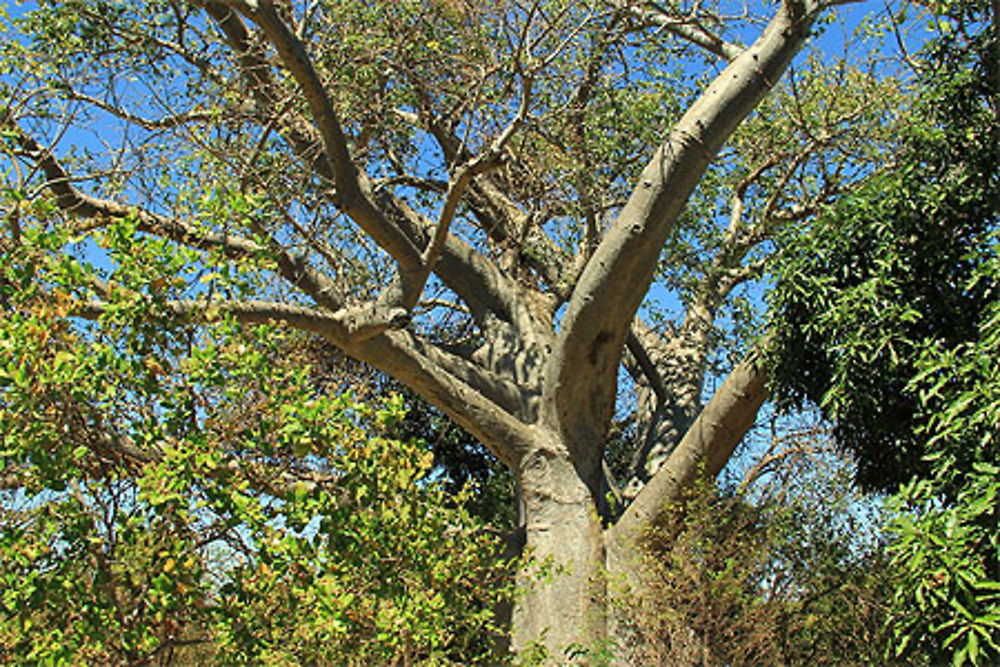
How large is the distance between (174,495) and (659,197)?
471cm

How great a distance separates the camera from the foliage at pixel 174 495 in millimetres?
3541

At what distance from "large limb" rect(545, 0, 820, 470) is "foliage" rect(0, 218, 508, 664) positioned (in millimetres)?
3276

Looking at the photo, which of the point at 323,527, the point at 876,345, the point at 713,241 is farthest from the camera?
the point at 713,241

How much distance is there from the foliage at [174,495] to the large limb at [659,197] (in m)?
3.28

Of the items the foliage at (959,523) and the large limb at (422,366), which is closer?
the foliage at (959,523)

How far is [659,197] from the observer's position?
721 centimetres

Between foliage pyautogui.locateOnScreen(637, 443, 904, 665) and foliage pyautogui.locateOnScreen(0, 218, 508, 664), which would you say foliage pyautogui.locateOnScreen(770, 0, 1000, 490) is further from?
foliage pyautogui.locateOnScreen(0, 218, 508, 664)

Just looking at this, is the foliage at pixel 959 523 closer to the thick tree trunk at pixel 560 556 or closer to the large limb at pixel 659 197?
the large limb at pixel 659 197

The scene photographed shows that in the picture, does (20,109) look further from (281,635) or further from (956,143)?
(956,143)

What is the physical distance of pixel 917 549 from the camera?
4863mm

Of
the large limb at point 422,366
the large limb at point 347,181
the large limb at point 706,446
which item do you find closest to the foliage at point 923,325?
the large limb at point 706,446

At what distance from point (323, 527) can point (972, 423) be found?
3240 millimetres

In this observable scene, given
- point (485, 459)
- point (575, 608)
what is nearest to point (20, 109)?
point (575, 608)

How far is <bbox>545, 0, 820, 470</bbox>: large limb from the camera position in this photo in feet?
23.2
